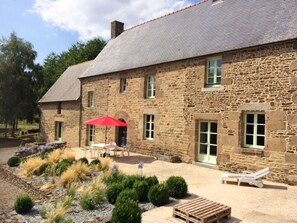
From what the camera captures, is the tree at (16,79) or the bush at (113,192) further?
the tree at (16,79)

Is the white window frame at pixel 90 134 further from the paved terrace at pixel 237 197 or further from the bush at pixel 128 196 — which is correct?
the bush at pixel 128 196

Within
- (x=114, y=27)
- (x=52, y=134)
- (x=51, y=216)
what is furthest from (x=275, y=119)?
(x=52, y=134)

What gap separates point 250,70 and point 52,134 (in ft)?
57.5

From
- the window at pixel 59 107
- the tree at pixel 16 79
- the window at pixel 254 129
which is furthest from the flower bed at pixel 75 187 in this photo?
the tree at pixel 16 79

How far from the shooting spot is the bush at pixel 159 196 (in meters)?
6.98

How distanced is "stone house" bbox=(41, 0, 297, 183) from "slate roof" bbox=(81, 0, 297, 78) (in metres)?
0.05

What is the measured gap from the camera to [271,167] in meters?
9.51

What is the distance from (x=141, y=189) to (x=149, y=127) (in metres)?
7.36

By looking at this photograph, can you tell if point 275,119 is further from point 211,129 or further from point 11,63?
point 11,63

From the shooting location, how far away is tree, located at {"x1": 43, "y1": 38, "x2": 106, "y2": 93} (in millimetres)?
36781

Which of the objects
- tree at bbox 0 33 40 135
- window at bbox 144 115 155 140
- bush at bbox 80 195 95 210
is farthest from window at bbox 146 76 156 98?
tree at bbox 0 33 40 135

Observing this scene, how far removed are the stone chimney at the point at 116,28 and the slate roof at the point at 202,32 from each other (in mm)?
1849

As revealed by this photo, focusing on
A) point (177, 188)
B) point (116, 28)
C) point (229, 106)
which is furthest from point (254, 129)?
point (116, 28)

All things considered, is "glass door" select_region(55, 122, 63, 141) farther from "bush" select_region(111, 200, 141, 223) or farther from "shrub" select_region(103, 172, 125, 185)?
"bush" select_region(111, 200, 141, 223)
